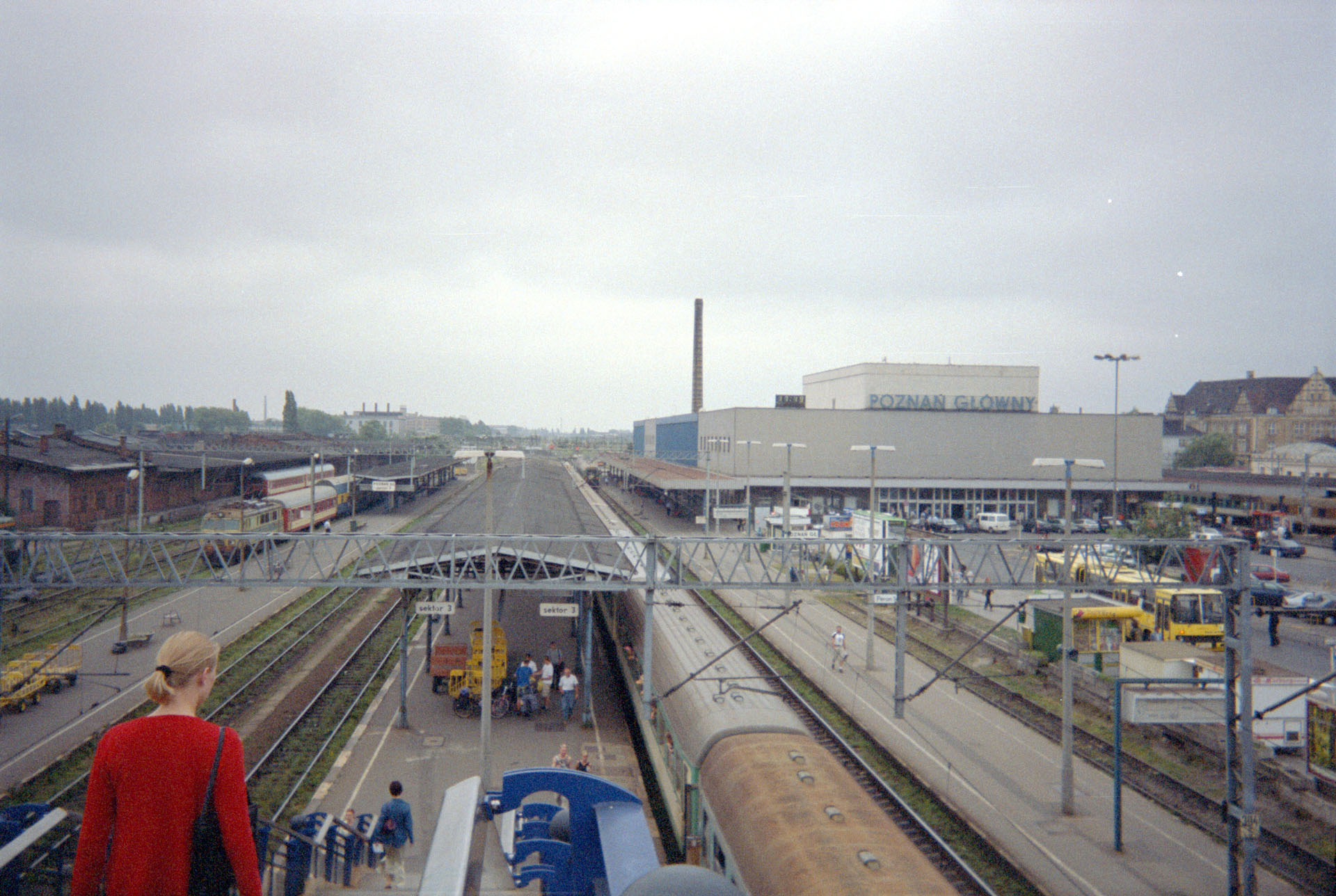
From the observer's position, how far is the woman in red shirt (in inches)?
87.2

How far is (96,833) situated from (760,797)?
8.02 meters

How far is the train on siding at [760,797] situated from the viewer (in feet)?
24.2

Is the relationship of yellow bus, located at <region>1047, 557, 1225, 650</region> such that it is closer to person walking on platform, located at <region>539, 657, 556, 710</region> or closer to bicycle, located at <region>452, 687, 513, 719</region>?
person walking on platform, located at <region>539, 657, 556, 710</region>

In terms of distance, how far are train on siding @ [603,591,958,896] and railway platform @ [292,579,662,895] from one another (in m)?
1.58

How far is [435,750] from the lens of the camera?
16641 mm

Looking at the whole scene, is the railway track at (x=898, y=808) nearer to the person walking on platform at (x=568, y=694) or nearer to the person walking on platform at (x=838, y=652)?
the person walking on platform at (x=838, y=652)

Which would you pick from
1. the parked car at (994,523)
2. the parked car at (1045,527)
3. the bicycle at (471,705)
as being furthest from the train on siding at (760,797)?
the parked car at (1045,527)

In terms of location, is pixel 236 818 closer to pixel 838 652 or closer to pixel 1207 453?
pixel 838 652

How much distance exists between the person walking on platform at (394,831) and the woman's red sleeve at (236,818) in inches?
398

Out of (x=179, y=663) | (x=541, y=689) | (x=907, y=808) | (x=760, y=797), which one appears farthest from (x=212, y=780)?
(x=541, y=689)

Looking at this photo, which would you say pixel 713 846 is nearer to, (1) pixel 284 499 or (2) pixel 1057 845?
(2) pixel 1057 845

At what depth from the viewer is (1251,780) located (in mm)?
10586

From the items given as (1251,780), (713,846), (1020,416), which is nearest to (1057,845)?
(1251,780)

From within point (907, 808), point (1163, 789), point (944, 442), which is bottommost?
point (1163, 789)
